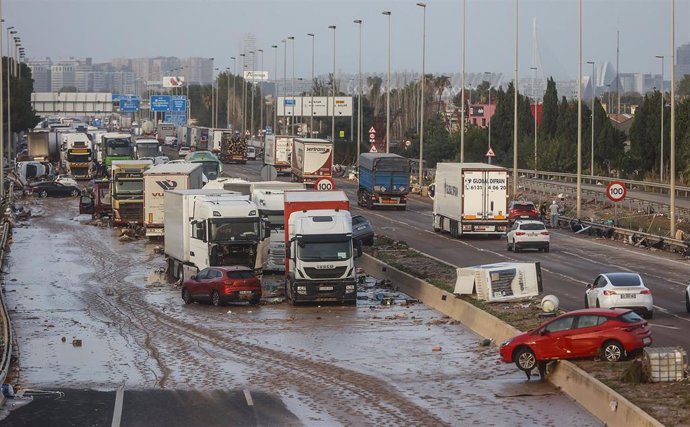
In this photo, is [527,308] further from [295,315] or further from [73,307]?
[73,307]

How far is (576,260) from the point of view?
5334 cm

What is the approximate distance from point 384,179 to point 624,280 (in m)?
43.6

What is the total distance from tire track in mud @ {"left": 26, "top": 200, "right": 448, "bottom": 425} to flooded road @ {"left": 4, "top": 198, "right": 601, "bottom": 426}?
0.09 ft

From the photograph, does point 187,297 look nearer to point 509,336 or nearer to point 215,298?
point 215,298

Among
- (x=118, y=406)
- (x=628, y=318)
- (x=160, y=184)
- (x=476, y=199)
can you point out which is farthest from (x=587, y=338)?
(x=160, y=184)

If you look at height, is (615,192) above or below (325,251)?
above

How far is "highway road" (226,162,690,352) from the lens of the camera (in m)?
36.8

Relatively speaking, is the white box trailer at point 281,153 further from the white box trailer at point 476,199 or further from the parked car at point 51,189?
the white box trailer at point 476,199

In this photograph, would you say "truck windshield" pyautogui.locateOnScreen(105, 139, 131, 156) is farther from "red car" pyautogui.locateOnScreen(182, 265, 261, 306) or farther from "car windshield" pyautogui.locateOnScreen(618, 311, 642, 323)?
"car windshield" pyautogui.locateOnScreen(618, 311, 642, 323)

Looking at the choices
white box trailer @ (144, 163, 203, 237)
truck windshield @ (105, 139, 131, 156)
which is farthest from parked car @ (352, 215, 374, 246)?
truck windshield @ (105, 139, 131, 156)

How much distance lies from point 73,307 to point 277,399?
17.1 metres

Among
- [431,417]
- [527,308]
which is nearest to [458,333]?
[527,308]

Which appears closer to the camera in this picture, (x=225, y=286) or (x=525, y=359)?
(x=525, y=359)

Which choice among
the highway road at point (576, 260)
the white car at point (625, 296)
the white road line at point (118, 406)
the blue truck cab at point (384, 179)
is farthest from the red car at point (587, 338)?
the blue truck cab at point (384, 179)
